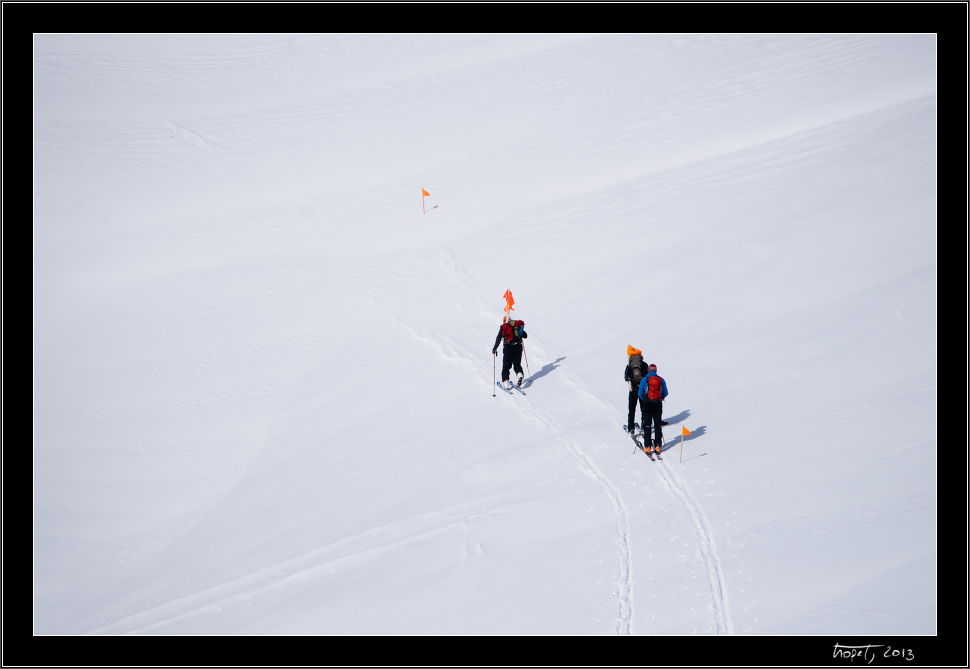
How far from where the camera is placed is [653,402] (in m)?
9.55

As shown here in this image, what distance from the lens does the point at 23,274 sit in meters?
18.4

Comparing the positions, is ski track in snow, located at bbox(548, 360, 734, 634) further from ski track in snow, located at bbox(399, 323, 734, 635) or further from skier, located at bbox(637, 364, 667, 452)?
skier, located at bbox(637, 364, 667, 452)

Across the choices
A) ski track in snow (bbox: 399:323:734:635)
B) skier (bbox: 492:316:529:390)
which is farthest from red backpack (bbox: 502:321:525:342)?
→ ski track in snow (bbox: 399:323:734:635)

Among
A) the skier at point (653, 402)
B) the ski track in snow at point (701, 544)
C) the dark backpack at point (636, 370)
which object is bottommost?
the ski track in snow at point (701, 544)

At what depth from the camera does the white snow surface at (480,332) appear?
7949mm

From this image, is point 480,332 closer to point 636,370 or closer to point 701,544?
point 636,370

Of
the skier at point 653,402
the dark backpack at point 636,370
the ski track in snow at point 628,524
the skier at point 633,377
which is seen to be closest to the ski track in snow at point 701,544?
the ski track in snow at point 628,524

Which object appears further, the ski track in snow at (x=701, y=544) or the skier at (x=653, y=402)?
the skier at (x=653, y=402)

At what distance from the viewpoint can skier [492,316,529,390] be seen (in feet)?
38.9
